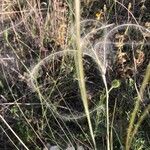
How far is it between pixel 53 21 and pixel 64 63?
29 cm

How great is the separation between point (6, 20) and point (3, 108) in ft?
2.23

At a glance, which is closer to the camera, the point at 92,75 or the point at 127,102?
the point at 127,102

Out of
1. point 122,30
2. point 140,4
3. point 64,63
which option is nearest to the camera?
point 64,63

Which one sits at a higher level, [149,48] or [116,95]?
[149,48]

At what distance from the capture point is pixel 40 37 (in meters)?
2.29

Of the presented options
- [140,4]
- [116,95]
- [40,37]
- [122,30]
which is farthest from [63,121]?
[140,4]

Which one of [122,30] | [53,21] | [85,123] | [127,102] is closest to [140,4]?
[122,30]

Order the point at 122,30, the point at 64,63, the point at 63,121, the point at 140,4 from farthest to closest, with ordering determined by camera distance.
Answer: the point at 140,4
the point at 122,30
the point at 64,63
the point at 63,121

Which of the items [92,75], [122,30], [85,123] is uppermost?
[122,30]

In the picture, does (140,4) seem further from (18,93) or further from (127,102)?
(18,93)

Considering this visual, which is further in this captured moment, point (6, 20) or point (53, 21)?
point (6, 20)

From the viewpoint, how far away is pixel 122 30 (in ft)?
A: 7.88

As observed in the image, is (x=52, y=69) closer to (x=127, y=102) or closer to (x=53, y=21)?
(x=53, y=21)

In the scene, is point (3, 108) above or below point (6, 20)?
below
